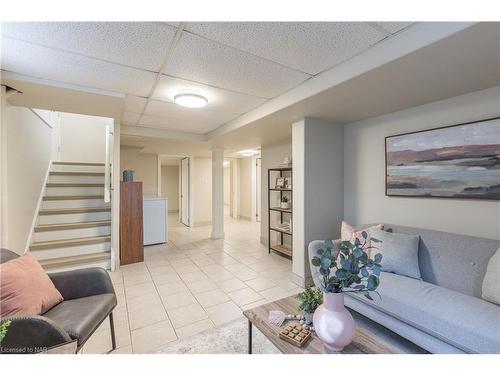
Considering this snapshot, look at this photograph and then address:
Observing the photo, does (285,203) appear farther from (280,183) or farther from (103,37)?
(103,37)

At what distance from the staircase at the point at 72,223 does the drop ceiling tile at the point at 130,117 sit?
166 cm

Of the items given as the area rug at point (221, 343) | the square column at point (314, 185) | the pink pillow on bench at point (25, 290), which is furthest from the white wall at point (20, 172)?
the square column at point (314, 185)

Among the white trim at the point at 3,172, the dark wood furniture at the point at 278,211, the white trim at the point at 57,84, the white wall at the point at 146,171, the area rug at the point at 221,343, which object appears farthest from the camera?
the white wall at the point at 146,171

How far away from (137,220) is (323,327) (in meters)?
3.46

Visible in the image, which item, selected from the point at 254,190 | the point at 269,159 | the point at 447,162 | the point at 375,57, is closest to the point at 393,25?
the point at 375,57

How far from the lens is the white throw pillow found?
5.00 ft

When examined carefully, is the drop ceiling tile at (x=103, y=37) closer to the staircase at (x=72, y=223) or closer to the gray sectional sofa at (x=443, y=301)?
the gray sectional sofa at (x=443, y=301)

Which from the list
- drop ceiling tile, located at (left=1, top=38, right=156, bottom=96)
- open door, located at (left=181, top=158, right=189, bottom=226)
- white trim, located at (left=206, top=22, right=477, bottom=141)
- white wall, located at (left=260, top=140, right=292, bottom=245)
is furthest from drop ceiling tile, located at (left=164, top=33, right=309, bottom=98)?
open door, located at (left=181, top=158, right=189, bottom=226)

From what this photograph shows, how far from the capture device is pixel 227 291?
2.72 metres

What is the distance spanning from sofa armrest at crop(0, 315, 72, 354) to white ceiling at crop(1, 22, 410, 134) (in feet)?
5.43

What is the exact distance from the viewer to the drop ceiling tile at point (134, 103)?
8.44 feet

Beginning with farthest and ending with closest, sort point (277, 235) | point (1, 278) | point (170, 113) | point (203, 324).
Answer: point (277, 235) → point (170, 113) → point (203, 324) → point (1, 278)
